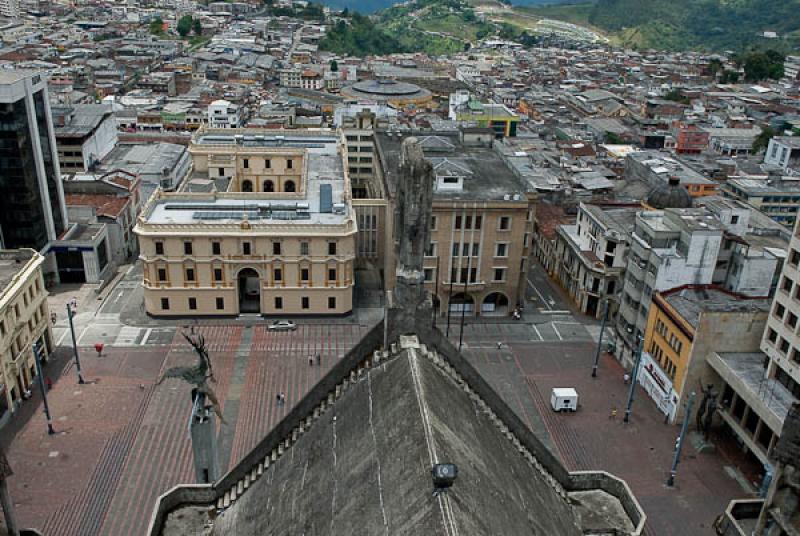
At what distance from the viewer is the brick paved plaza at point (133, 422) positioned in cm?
4425

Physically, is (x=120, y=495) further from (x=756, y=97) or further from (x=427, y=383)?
(x=756, y=97)

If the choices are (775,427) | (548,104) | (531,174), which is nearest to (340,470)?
(775,427)

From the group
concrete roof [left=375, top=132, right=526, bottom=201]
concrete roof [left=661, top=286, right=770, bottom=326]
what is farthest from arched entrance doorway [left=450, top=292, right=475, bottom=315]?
concrete roof [left=661, top=286, right=770, bottom=326]

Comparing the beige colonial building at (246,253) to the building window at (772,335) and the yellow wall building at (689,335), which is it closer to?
the yellow wall building at (689,335)

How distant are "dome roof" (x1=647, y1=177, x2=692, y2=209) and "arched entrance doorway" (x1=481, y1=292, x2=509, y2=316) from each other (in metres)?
21.6

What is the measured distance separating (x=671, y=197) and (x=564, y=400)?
110ft

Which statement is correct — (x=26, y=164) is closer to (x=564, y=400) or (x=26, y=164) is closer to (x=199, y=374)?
(x=199, y=374)

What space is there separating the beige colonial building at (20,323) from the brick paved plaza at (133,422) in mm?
1778

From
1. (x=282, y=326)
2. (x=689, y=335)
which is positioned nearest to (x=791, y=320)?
(x=689, y=335)

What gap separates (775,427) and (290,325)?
44.5 metres

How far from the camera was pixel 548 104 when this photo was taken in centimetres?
18788

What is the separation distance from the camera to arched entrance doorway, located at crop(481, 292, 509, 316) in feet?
244

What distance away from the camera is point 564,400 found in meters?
56.4

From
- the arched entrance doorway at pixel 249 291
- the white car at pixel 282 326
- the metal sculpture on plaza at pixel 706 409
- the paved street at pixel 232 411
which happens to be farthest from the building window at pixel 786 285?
the arched entrance doorway at pixel 249 291
